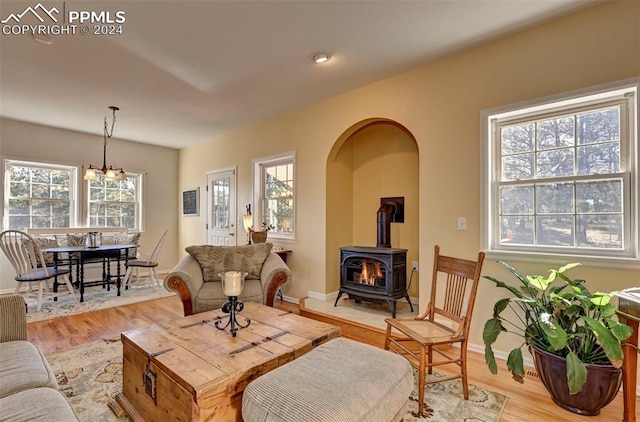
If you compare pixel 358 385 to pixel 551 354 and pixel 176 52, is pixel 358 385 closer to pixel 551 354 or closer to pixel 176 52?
pixel 551 354

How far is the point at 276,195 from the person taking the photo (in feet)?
15.7

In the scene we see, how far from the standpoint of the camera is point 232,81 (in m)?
3.47

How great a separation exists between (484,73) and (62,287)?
6.63m

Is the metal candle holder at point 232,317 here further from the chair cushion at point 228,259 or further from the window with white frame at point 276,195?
the window with white frame at point 276,195

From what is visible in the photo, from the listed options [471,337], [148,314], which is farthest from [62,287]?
[471,337]

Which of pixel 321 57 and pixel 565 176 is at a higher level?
pixel 321 57

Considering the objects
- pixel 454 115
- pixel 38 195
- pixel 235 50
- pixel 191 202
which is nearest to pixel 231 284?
pixel 235 50

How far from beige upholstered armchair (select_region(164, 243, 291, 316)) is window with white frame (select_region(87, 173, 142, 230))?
11.7 feet

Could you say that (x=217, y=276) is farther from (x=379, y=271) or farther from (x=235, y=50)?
(x=235, y=50)

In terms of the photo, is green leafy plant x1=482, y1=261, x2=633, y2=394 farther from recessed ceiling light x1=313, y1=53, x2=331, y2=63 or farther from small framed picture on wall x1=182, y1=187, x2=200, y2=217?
small framed picture on wall x1=182, y1=187, x2=200, y2=217

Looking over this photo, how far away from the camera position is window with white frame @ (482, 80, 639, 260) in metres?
2.18

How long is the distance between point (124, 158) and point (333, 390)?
20.8ft

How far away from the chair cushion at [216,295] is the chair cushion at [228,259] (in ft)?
0.38

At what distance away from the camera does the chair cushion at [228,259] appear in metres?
3.25
